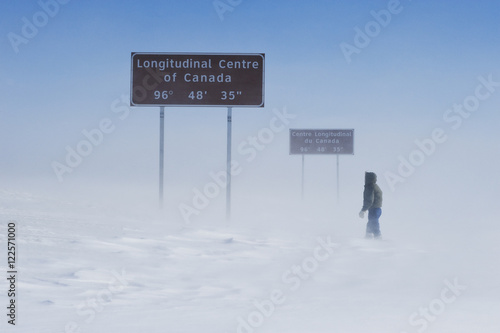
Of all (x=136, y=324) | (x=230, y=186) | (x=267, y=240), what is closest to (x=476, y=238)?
(x=267, y=240)

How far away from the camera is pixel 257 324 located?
5.06 m

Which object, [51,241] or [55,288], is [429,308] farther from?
[51,241]

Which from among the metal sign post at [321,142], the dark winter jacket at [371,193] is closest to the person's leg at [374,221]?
the dark winter jacket at [371,193]

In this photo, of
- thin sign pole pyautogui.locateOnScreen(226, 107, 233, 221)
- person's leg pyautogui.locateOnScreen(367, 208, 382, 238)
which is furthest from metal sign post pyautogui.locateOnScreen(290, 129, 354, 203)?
person's leg pyautogui.locateOnScreen(367, 208, 382, 238)

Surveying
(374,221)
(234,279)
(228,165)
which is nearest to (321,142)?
(228,165)

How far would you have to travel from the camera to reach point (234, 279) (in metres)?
7.94

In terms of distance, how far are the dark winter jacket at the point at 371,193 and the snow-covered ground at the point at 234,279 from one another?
1.07 meters

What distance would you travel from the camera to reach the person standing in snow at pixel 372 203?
1447 centimetres

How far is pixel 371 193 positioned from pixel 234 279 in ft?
24.9

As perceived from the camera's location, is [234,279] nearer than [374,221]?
Yes

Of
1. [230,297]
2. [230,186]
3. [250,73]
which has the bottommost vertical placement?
[230,297]

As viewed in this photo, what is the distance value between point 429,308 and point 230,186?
11016mm

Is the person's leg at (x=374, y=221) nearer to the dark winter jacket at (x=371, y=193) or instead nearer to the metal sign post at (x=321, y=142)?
the dark winter jacket at (x=371, y=193)

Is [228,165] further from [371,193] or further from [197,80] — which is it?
[371,193]
